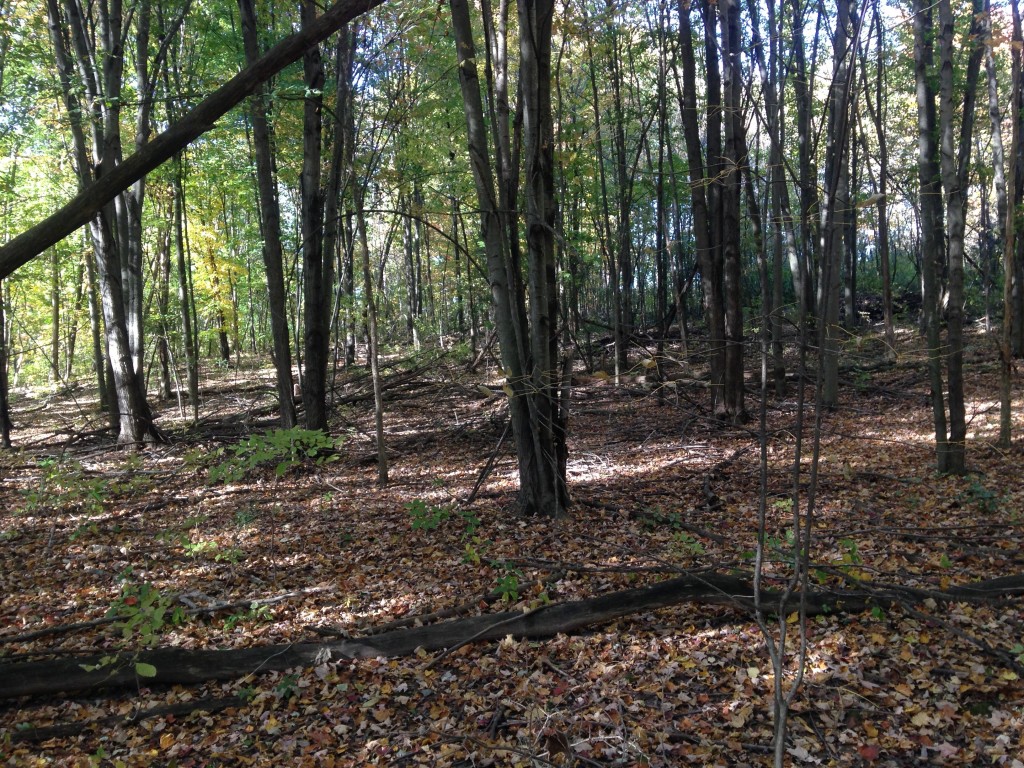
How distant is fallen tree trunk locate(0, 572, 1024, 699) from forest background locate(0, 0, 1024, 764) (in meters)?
0.07

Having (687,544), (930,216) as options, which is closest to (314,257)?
(687,544)

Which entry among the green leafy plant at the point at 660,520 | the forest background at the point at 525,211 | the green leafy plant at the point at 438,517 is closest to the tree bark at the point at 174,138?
the forest background at the point at 525,211

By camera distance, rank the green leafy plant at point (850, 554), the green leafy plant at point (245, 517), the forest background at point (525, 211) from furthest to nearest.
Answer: the green leafy plant at point (245, 517) → the green leafy plant at point (850, 554) → the forest background at point (525, 211)

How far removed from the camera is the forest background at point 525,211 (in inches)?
136

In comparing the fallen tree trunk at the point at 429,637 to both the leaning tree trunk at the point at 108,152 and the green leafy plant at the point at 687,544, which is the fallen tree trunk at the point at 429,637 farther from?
the leaning tree trunk at the point at 108,152

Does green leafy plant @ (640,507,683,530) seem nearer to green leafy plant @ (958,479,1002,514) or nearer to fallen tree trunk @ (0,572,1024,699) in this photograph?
fallen tree trunk @ (0,572,1024,699)

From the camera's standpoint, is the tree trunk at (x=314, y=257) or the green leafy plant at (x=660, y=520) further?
the tree trunk at (x=314, y=257)

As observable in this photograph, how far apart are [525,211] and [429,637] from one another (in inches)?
154

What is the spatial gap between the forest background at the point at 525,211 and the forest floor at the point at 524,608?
115 millimetres

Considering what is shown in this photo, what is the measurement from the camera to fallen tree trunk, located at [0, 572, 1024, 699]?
416 cm

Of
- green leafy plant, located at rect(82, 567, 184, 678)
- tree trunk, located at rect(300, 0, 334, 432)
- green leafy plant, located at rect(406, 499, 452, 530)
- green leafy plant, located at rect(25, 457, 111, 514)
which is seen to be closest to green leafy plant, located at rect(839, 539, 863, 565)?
green leafy plant, located at rect(406, 499, 452, 530)

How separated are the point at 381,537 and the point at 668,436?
5.88 m

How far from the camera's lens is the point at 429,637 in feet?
14.9

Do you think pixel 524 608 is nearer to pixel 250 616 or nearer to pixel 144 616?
pixel 250 616
